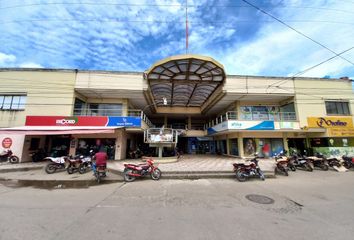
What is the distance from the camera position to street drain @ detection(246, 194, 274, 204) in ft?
17.4

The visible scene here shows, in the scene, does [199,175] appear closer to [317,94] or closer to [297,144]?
[297,144]

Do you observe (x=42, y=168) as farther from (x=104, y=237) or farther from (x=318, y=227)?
(x=318, y=227)

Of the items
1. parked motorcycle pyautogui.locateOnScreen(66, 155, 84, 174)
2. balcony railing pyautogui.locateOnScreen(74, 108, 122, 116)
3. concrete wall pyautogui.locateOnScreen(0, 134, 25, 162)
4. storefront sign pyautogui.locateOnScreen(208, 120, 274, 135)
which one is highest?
balcony railing pyautogui.locateOnScreen(74, 108, 122, 116)

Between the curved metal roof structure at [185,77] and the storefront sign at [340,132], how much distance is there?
12.5 m

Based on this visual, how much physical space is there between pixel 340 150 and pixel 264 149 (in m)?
6.92

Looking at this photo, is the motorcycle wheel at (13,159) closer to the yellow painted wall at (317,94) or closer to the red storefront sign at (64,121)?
the red storefront sign at (64,121)

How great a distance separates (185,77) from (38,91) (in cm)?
1398

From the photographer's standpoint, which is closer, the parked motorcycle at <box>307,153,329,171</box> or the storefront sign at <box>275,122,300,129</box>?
the parked motorcycle at <box>307,153,329,171</box>

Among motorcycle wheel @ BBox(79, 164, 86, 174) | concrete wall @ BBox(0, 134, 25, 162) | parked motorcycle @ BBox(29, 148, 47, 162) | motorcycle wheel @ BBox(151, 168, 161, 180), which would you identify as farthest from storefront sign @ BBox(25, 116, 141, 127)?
motorcycle wheel @ BBox(151, 168, 161, 180)

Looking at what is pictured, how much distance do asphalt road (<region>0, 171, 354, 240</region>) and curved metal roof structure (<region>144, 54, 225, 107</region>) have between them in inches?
394

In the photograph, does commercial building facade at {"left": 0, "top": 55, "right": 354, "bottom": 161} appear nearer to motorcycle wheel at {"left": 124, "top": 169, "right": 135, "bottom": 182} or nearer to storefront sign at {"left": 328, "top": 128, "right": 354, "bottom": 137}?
storefront sign at {"left": 328, "top": 128, "right": 354, "bottom": 137}

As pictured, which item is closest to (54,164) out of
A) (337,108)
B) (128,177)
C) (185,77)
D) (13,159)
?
(128,177)

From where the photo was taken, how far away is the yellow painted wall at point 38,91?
555 inches

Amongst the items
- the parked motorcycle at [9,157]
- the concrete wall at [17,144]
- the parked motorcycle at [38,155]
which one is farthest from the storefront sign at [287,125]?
the parked motorcycle at [9,157]
